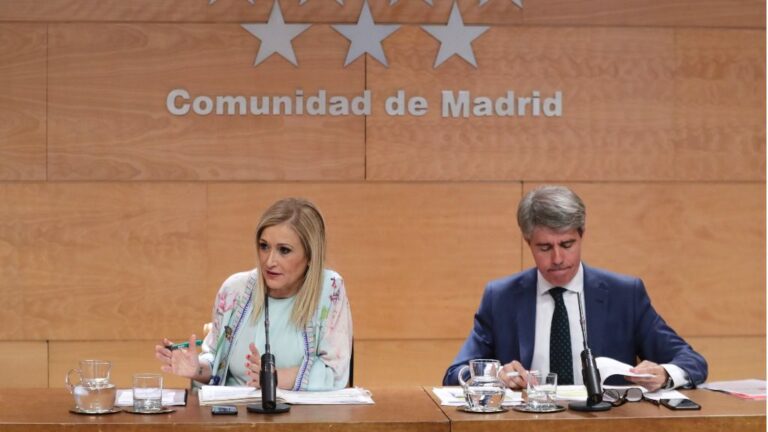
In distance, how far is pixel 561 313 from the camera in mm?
4262

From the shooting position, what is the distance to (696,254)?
19.5ft

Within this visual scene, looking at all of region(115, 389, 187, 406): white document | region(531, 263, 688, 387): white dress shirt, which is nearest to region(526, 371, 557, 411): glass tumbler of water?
region(531, 263, 688, 387): white dress shirt

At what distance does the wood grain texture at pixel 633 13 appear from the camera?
5.85 meters

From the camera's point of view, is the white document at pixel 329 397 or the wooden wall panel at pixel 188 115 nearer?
the white document at pixel 329 397

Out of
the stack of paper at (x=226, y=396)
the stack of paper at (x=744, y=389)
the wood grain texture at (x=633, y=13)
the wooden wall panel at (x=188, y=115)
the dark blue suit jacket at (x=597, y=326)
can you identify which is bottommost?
the stack of paper at (x=744, y=389)

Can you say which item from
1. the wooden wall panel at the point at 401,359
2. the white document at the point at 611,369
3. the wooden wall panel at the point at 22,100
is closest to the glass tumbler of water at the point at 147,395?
the white document at the point at 611,369

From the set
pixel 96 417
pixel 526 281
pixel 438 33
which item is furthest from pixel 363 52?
pixel 96 417

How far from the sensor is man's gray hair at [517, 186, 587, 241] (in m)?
4.17

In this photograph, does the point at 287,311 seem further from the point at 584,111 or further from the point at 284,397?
the point at 584,111

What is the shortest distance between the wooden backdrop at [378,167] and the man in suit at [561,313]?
1509 millimetres

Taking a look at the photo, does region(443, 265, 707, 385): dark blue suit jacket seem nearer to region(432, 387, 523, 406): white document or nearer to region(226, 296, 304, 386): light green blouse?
region(432, 387, 523, 406): white document

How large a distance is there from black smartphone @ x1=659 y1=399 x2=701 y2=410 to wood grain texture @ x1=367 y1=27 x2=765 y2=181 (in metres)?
2.46

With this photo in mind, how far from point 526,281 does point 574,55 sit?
1.90m

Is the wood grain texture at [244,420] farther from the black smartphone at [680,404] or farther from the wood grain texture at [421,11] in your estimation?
the wood grain texture at [421,11]
